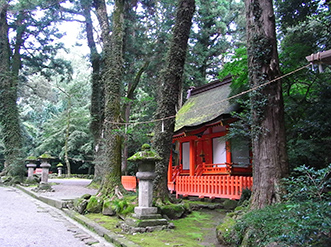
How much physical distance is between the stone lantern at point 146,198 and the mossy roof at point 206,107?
15.6ft

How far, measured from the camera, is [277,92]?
6496 millimetres

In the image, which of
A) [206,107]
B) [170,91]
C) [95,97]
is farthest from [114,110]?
[95,97]

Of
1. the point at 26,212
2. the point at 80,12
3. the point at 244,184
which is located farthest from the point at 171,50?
the point at 80,12

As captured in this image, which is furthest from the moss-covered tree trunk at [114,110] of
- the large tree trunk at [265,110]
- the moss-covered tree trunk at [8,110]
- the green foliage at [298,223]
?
the moss-covered tree trunk at [8,110]

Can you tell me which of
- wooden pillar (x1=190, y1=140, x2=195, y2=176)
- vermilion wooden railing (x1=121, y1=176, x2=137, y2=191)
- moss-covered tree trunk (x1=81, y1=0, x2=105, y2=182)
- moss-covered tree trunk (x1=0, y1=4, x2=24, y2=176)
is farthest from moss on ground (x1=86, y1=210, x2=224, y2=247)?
moss-covered tree trunk (x1=0, y1=4, x2=24, y2=176)

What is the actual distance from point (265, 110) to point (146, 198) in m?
3.65

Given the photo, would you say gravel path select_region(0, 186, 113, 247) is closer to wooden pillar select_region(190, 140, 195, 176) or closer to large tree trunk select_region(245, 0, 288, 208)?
large tree trunk select_region(245, 0, 288, 208)

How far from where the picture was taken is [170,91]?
929 cm

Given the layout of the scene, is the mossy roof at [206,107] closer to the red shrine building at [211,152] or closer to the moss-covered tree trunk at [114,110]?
the red shrine building at [211,152]

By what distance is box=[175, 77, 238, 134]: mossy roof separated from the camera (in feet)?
40.1

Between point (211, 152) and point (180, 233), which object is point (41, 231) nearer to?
point (180, 233)

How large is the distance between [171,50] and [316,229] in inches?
296

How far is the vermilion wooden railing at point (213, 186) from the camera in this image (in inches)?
413

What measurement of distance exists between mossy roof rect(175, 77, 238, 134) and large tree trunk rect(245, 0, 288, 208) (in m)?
4.50
